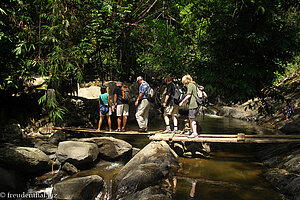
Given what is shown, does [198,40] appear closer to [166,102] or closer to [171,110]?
[166,102]

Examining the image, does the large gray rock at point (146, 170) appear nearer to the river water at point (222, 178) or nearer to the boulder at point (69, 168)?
the river water at point (222, 178)

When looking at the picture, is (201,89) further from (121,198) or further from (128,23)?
(128,23)

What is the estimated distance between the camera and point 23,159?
5.73 meters

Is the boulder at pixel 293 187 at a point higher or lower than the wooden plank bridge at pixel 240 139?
lower

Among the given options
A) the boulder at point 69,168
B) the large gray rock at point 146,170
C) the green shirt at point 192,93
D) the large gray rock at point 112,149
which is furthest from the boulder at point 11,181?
the green shirt at point 192,93

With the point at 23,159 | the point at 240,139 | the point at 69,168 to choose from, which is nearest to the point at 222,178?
the point at 240,139

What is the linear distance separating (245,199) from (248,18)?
20.4 ft

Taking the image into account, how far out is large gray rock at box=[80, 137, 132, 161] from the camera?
7.54 meters

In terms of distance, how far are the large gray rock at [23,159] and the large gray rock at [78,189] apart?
5.06 ft

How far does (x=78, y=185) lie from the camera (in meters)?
4.83

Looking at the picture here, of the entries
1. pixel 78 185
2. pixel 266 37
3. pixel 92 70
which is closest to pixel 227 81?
pixel 266 37

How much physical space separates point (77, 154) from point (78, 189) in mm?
1947

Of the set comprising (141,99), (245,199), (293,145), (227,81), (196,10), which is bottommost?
(245,199)

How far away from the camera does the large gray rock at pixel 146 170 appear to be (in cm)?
493
